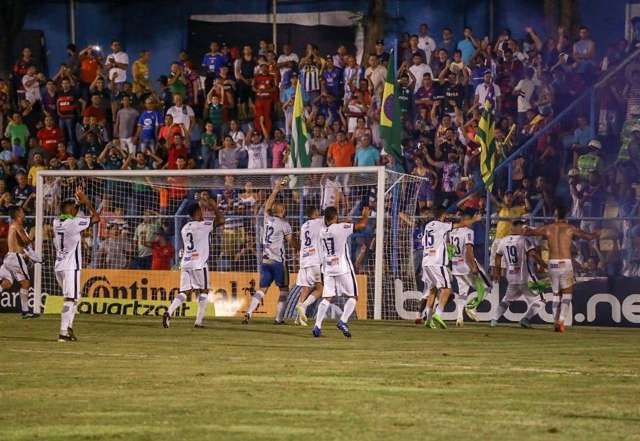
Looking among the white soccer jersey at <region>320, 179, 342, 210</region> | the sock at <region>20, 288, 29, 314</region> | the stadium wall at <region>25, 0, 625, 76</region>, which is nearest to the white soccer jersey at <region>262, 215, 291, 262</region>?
the white soccer jersey at <region>320, 179, 342, 210</region>

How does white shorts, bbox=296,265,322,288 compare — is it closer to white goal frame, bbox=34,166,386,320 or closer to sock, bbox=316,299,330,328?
white goal frame, bbox=34,166,386,320

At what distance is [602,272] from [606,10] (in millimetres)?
8830

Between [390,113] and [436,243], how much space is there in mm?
4664

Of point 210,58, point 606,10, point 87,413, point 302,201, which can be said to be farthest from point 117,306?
point 87,413

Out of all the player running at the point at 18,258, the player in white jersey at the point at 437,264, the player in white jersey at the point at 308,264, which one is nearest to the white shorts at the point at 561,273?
the player in white jersey at the point at 437,264

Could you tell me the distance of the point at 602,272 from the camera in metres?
27.3

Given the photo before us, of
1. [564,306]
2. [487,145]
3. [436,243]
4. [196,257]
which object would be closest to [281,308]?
[196,257]

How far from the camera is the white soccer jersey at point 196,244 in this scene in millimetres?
26266

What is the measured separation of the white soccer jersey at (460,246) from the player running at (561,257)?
2.21 m

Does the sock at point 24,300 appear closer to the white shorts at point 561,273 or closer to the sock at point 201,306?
the sock at point 201,306

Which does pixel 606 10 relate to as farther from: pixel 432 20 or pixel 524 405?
pixel 524 405

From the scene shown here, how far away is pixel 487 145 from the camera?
28.5 meters

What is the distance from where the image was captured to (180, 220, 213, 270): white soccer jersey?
26.3 m

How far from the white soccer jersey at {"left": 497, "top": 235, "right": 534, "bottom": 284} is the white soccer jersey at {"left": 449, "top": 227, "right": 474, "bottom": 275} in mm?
673
